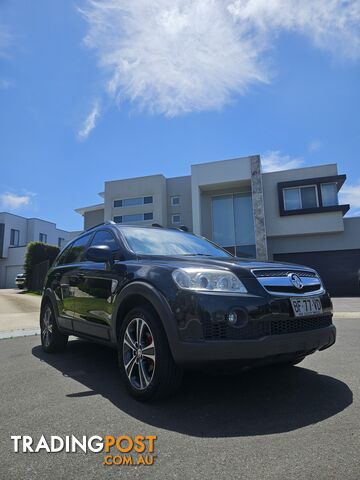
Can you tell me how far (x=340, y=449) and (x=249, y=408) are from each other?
0.86 metres

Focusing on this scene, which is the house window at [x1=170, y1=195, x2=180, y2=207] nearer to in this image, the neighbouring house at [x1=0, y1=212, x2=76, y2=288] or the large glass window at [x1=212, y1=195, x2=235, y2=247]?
the large glass window at [x1=212, y1=195, x2=235, y2=247]

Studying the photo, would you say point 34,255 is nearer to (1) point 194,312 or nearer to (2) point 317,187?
(2) point 317,187

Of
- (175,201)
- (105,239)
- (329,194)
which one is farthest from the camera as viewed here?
(175,201)

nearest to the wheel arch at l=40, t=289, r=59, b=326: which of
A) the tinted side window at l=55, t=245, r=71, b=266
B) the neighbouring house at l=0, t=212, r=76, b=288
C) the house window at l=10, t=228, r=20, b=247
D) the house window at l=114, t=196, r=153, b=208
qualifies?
the tinted side window at l=55, t=245, r=71, b=266

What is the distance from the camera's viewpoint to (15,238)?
168 ft

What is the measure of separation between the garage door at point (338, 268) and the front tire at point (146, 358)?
69.0 feet

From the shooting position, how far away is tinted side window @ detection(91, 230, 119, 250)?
438cm

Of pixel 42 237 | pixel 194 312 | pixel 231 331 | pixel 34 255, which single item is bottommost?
pixel 231 331

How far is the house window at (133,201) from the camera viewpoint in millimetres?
28727

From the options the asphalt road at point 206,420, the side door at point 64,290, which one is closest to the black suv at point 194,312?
the asphalt road at point 206,420

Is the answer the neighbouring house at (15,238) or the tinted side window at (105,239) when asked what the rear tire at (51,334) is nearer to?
the tinted side window at (105,239)

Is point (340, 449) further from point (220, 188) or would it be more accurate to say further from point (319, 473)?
point (220, 188)

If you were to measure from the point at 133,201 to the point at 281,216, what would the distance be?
11287 millimetres

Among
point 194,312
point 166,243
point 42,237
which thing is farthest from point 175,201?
point 42,237
